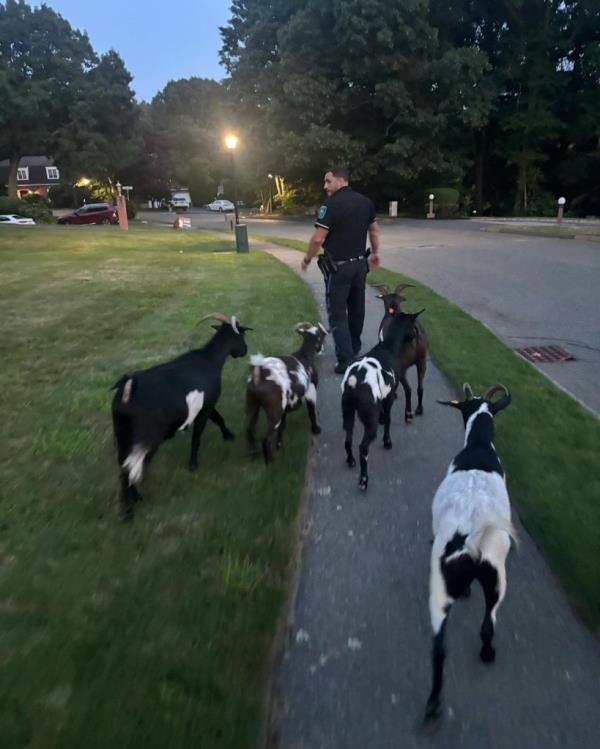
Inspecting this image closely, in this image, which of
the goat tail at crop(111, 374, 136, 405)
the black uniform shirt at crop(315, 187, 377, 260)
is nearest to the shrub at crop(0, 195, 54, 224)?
the black uniform shirt at crop(315, 187, 377, 260)

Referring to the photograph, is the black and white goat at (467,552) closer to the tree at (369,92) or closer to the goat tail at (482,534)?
the goat tail at (482,534)

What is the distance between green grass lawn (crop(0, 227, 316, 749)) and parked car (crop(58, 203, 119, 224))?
122 feet

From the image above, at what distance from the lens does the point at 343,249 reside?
6.48 meters

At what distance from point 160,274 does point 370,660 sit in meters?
14.0

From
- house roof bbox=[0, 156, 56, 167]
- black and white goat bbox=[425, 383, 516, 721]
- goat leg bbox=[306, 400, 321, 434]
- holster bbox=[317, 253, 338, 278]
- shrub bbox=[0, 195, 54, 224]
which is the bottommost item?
goat leg bbox=[306, 400, 321, 434]

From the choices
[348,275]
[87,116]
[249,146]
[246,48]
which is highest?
[246,48]

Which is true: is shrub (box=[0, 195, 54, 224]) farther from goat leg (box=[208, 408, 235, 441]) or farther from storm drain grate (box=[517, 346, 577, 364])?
goat leg (box=[208, 408, 235, 441])

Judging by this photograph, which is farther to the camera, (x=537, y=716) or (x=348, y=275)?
(x=348, y=275)

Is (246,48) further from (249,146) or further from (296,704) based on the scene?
(296,704)

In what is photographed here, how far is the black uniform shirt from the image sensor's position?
6.30 metres

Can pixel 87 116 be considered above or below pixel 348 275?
above

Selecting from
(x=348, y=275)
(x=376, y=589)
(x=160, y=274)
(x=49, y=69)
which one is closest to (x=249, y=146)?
(x=49, y=69)

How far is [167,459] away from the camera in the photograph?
472 cm

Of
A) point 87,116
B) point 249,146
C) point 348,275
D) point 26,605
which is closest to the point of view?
point 26,605
